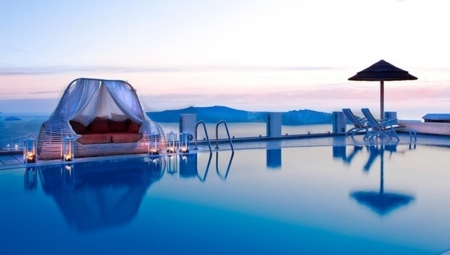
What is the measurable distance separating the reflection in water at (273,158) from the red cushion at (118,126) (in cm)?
337

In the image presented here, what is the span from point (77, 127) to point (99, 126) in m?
0.48

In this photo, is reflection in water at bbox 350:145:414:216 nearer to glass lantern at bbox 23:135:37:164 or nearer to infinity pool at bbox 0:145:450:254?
infinity pool at bbox 0:145:450:254

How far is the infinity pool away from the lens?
3.56 metres

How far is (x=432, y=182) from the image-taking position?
637cm

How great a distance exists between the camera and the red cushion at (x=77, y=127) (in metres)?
9.16

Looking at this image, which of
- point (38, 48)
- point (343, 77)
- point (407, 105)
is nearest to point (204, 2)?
point (38, 48)

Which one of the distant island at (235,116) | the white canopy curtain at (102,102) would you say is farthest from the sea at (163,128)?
the white canopy curtain at (102,102)

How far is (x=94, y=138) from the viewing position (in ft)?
29.1

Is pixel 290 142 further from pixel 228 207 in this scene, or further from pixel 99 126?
pixel 228 207

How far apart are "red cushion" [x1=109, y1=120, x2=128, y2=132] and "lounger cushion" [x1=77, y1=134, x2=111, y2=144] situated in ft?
2.47

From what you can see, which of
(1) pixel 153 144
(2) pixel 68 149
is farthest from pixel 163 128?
(2) pixel 68 149

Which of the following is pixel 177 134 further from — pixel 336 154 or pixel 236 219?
pixel 236 219

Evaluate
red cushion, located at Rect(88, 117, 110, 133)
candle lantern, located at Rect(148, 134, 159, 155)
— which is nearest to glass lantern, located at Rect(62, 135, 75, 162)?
red cushion, located at Rect(88, 117, 110, 133)

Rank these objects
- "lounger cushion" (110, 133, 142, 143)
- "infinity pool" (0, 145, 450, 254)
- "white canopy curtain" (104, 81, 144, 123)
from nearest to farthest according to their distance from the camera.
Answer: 1. "infinity pool" (0, 145, 450, 254)
2. "lounger cushion" (110, 133, 142, 143)
3. "white canopy curtain" (104, 81, 144, 123)
